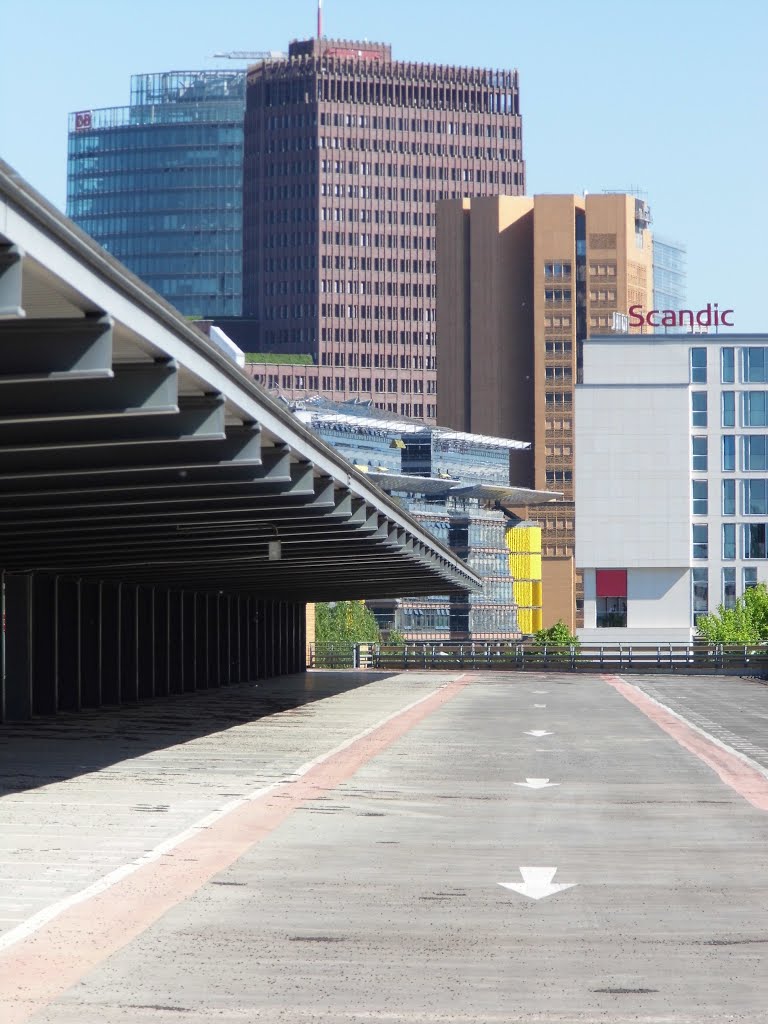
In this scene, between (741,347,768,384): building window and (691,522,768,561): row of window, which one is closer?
(741,347,768,384): building window

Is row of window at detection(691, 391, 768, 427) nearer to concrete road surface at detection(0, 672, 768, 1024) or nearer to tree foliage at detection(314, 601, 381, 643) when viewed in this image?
tree foliage at detection(314, 601, 381, 643)

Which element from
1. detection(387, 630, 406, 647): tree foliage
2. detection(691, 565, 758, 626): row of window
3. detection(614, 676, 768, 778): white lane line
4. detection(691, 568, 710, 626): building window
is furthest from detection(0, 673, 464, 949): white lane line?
detection(387, 630, 406, 647): tree foliage

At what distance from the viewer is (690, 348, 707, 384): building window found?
13412 cm

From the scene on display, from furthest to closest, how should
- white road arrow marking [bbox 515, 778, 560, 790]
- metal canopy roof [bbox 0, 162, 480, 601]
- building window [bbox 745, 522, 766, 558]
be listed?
building window [bbox 745, 522, 766, 558]
white road arrow marking [bbox 515, 778, 560, 790]
metal canopy roof [bbox 0, 162, 480, 601]

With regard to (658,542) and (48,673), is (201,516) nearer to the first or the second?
(48,673)

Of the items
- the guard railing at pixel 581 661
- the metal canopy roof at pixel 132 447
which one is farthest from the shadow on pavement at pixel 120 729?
the guard railing at pixel 581 661

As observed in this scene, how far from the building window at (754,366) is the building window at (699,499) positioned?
8489 millimetres

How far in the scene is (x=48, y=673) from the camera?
36594 mm

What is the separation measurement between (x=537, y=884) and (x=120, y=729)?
19708mm

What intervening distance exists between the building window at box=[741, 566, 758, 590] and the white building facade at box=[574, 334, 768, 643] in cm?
588

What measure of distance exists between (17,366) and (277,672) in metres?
54.4

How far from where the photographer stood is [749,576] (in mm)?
137875

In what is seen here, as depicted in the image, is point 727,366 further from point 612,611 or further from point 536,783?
point 536,783

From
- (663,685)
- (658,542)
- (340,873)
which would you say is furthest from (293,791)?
(658,542)
